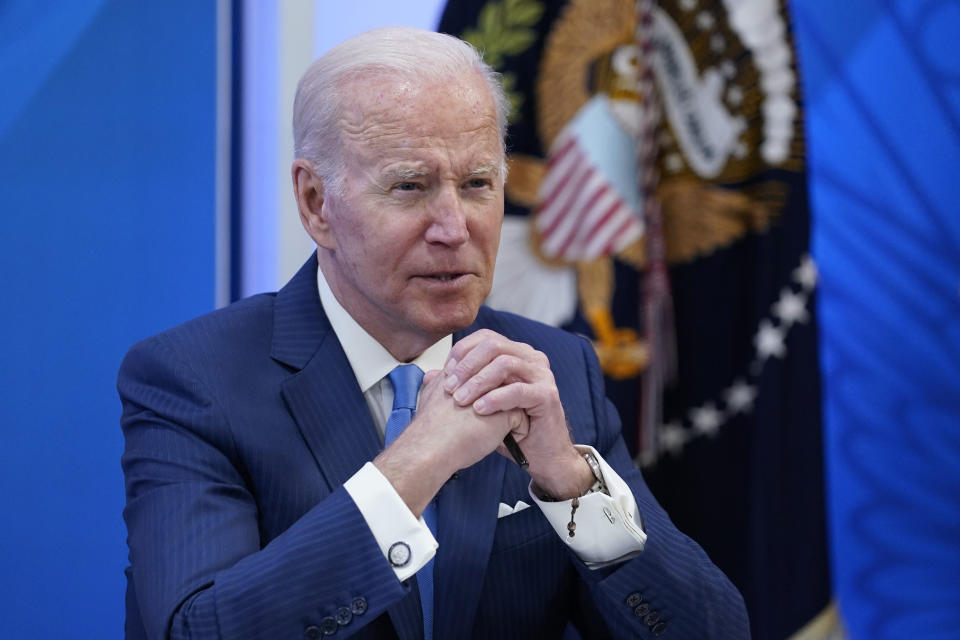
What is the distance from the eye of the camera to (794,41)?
2854mm

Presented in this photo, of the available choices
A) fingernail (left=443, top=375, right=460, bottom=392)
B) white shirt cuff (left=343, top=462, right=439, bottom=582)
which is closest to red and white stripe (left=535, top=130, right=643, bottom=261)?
fingernail (left=443, top=375, right=460, bottom=392)

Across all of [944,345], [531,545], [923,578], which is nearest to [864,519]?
[923,578]

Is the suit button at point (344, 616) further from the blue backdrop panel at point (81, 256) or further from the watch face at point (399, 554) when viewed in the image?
the blue backdrop panel at point (81, 256)

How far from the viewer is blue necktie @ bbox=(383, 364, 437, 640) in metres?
1.60

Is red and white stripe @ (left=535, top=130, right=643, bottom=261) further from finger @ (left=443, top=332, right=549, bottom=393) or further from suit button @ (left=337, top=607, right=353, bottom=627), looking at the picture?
suit button @ (left=337, top=607, right=353, bottom=627)

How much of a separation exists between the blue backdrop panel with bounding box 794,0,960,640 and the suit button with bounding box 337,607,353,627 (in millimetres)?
2364

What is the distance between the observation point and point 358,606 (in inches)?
52.5

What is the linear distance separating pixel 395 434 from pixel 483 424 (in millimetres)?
226

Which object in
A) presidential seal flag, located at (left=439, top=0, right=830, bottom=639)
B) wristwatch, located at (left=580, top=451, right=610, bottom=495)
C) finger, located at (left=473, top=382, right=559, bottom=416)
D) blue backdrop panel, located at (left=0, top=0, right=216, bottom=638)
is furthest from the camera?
presidential seal flag, located at (left=439, top=0, right=830, bottom=639)

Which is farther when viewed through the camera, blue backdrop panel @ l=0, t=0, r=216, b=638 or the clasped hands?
blue backdrop panel @ l=0, t=0, r=216, b=638

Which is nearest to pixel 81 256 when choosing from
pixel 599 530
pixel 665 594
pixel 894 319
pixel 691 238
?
pixel 599 530

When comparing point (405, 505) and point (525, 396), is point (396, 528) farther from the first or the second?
point (525, 396)

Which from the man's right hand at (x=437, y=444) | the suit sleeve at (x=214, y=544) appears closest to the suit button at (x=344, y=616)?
the suit sleeve at (x=214, y=544)

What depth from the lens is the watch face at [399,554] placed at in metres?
1.37
